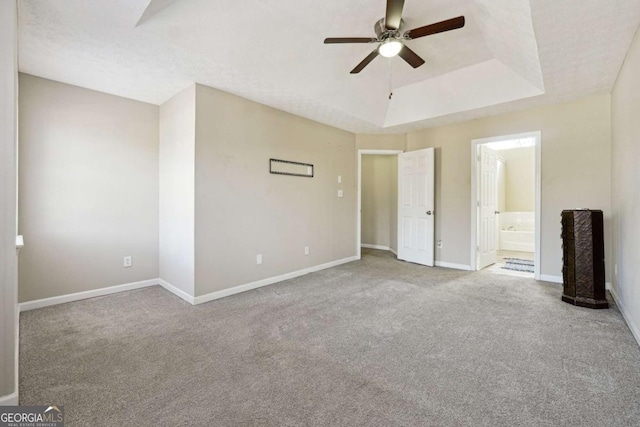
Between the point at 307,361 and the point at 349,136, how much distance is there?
415 centimetres

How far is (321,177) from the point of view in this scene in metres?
4.71

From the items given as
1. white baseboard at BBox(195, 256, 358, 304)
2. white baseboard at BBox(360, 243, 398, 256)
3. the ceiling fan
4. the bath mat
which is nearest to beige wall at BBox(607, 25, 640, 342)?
the bath mat

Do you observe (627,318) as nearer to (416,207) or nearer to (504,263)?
(504,263)

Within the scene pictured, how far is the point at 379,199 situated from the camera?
6.85m

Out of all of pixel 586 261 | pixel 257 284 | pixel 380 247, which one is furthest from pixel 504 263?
pixel 257 284

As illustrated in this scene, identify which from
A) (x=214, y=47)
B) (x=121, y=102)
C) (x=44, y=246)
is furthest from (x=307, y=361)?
(x=121, y=102)

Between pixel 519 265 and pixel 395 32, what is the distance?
455 centimetres

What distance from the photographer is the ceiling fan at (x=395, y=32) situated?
211 centimetres

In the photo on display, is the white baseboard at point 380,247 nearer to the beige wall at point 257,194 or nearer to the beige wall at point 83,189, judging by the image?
the beige wall at point 257,194

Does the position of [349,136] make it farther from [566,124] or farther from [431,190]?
[566,124]

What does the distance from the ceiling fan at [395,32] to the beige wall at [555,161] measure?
231 centimetres

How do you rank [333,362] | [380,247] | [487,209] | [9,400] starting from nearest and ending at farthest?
[9,400] → [333,362] → [487,209] → [380,247]

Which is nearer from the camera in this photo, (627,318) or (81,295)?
(627,318)

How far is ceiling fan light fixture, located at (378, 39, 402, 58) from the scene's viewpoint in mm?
2512
